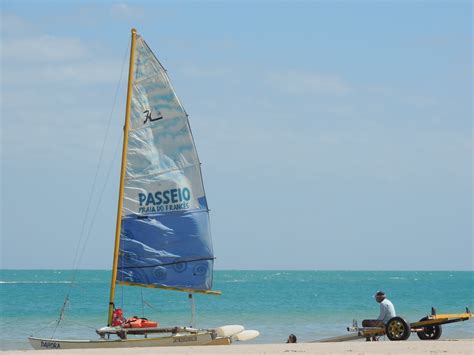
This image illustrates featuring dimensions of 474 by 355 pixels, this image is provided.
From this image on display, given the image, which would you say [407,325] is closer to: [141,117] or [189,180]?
[189,180]

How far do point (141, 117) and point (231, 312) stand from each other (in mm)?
26838

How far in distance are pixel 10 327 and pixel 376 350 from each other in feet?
69.3

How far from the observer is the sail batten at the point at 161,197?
2184 centimetres

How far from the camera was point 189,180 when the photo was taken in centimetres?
2219

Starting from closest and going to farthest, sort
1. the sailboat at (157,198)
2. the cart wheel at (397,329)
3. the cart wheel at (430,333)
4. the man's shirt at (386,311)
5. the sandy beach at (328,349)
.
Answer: the sandy beach at (328,349) → the cart wheel at (397,329) → the man's shirt at (386,311) → the sailboat at (157,198) → the cart wheel at (430,333)

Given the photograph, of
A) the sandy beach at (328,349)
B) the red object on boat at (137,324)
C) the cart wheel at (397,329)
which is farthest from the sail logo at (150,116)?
the cart wheel at (397,329)

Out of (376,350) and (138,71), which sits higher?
(138,71)

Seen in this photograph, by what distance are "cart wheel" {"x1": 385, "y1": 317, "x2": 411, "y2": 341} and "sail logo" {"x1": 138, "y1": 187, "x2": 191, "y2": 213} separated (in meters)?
5.33

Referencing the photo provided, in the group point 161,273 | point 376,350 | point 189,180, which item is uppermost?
point 189,180

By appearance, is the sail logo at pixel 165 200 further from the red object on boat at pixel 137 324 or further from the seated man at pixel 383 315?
the seated man at pixel 383 315

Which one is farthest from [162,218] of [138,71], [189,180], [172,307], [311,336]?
[172,307]

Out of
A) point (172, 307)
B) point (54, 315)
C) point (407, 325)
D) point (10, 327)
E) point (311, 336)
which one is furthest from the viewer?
point (172, 307)

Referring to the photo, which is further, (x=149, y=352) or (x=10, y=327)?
(x=10, y=327)

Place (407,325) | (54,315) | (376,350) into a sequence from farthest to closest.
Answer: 1. (54,315)
2. (407,325)
3. (376,350)
